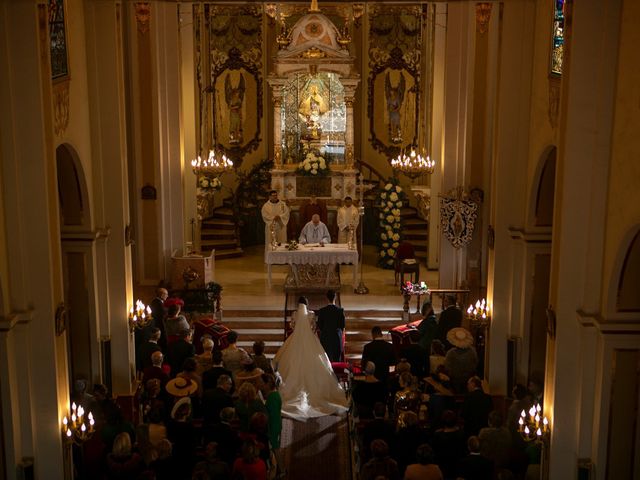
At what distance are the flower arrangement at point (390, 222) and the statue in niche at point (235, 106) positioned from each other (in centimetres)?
505

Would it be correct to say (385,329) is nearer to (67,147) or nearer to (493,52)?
(493,52)

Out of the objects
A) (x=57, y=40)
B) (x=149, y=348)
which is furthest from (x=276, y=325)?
(x=57, y=40)

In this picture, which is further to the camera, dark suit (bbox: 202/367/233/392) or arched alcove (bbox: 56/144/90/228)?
arched alcove (bbox: 56/144/90/228)

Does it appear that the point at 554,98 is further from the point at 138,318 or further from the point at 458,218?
the point at 138,318

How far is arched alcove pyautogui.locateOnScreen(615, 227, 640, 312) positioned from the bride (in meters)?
5.75

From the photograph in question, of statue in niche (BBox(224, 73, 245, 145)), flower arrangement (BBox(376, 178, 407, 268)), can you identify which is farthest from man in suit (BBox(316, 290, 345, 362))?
statue in niche (BBox(224, 73, 245, 145))

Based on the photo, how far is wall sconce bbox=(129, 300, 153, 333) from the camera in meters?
14.1

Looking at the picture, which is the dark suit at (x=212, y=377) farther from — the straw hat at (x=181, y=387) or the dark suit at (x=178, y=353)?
the dark suit at (x=178, y=353)

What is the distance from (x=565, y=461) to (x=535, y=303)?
3.69m

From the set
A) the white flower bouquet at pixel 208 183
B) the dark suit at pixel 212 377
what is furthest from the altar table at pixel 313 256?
the dark suit at pixel 212 377

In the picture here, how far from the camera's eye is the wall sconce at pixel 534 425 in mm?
10641

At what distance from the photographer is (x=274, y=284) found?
66.0ft

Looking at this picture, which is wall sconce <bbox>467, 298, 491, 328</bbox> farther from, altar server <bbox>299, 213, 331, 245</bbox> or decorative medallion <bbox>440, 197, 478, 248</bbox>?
altar server <bbox>299, 213, 331, 245</bbox>

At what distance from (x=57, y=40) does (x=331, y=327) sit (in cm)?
636
